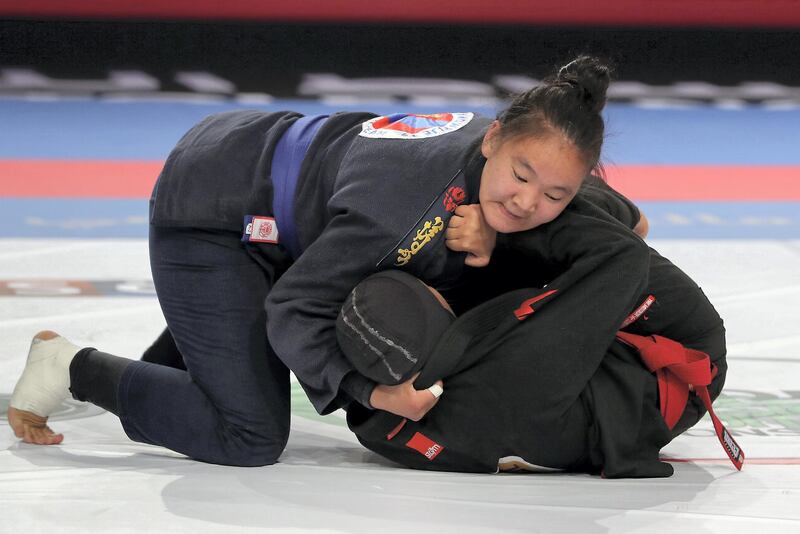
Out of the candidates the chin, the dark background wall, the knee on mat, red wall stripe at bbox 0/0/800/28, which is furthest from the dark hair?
red wall stripe at bbox 0/0/800/28

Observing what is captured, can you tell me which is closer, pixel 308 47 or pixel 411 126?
pixel 411 126

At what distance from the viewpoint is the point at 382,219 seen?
177 cm

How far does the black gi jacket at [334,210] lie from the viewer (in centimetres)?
179

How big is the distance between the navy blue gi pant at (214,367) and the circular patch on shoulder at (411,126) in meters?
0.32

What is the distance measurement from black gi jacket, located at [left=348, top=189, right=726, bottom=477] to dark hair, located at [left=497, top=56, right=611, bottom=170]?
0.61ft

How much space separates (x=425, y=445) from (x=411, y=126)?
0.63 meters

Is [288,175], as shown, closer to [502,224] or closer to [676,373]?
[502,224]

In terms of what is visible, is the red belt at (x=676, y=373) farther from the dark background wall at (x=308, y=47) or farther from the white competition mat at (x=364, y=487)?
the dark background wall at (x=308, y=47)

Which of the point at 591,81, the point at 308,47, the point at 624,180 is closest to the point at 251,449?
the point at 591,81

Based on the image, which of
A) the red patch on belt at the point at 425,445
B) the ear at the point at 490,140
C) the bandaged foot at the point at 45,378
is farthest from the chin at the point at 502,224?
the bandaged foot at the point at 45,378

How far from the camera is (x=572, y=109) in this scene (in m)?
1.73

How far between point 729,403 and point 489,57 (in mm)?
4774

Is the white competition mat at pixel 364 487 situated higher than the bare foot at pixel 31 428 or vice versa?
the white competition mat at pixel 364 487

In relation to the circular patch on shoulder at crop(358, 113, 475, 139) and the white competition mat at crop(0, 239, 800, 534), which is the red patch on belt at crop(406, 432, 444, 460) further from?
the circular patch on shoulder at crop(358, 113, 475, 139)
